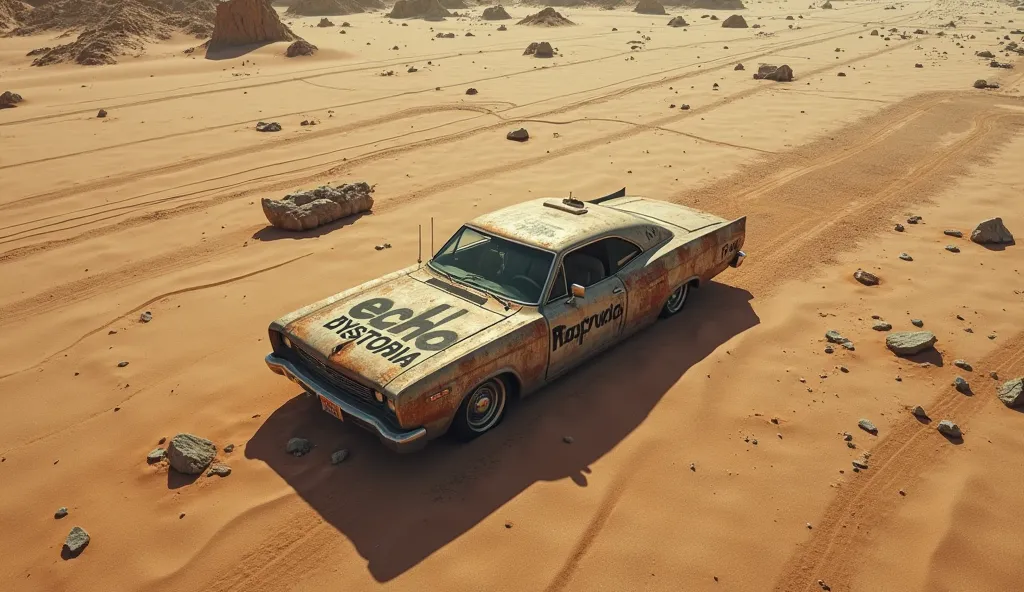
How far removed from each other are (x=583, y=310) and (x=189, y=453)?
353cm

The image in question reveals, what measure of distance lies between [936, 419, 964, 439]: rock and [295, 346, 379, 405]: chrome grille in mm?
4815

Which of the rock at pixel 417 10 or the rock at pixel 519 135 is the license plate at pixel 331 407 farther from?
the rock at pixel 417 10

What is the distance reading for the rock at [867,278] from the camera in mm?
8523

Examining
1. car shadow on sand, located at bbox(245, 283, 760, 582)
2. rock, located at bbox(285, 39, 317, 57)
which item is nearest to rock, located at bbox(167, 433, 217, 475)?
car shadow on sand, located at bbox(245, 283, 760, 582)

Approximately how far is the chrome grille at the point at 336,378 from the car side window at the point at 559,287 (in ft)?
5.95

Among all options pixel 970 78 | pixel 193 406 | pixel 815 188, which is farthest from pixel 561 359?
pixel 970 78

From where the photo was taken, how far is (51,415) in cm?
623

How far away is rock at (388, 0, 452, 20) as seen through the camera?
48938 mm

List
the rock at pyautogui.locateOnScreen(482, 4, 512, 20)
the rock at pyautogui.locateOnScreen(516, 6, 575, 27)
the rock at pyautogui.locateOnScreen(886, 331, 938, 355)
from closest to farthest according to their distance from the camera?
the rock at pyautogui.locateOnScreen(886, 331, 938, 355) < the rock at pyautogui.locateOnScreen(516, 6, 575, 27) < the rock at pyautogui.locateOnScreen(482, 4, 512, 20)

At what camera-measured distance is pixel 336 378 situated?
540cm

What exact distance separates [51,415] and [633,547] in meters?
5.37

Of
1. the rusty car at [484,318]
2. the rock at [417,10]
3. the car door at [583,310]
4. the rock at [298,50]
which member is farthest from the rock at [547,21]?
the car door at [583,310]

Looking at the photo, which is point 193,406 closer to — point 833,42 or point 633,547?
point 633,547

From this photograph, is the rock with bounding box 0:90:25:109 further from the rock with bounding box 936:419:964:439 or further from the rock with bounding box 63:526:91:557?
the rock with bounding box 936:419:964:439
